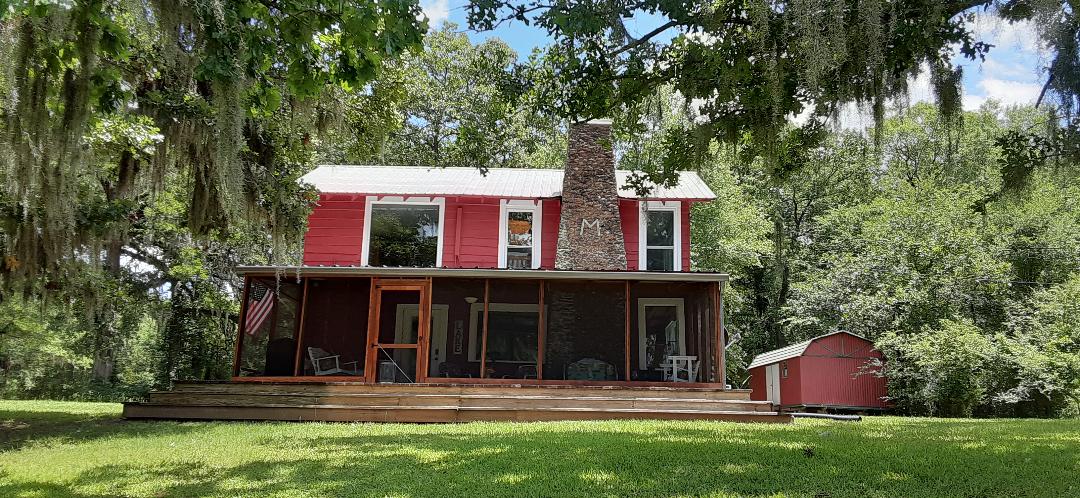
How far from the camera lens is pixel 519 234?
1589 cm

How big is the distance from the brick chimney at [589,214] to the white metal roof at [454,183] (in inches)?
17.4

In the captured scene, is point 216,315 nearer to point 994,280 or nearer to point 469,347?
point 469,347

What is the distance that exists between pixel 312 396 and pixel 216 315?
11150mm

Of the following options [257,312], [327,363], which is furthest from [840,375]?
[257,312]

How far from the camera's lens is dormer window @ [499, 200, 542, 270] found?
15.7 metres

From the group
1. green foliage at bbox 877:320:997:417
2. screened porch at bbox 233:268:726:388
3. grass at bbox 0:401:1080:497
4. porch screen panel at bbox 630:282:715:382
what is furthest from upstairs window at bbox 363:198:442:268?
green foliage at bbox 877:320:997:417

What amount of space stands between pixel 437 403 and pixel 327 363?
468 centimetres

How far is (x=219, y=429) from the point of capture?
9430 millimetres

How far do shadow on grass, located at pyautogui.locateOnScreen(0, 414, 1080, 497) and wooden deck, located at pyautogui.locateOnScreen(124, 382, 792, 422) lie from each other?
97.1 inches

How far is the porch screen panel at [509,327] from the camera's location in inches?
604

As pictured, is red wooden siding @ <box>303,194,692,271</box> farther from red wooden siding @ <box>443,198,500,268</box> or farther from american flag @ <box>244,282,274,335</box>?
american flag @ <box>244,282,274,335</box>

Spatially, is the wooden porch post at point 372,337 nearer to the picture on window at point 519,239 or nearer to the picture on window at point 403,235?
the picture on window at point 403,235

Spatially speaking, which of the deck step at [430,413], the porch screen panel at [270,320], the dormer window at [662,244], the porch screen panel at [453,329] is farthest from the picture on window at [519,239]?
the deck step at [430,413]

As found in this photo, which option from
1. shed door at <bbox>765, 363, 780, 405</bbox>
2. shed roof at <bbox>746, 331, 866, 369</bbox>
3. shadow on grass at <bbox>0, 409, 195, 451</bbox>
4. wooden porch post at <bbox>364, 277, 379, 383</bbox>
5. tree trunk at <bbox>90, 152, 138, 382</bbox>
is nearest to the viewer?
shadow on grass at <bbox>0, 409, 195, 451</bbox>
